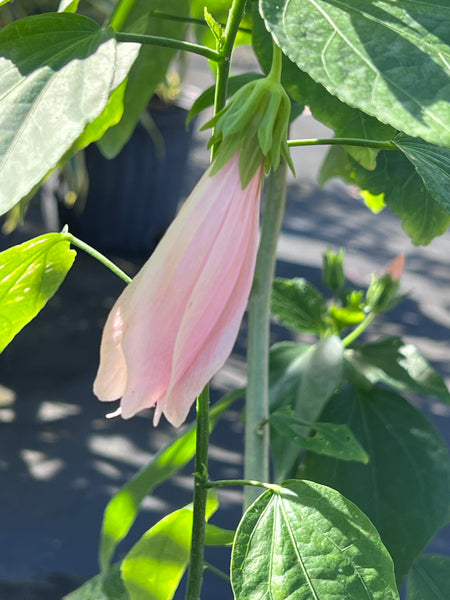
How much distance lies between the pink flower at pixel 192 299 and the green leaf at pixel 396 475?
0.24 meters

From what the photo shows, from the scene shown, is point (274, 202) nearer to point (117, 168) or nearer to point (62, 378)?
point (62, 378)

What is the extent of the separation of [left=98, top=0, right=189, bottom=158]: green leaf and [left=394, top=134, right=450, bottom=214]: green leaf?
0.19m

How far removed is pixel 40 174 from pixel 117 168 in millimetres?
1656

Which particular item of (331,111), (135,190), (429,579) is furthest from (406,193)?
(135,190)

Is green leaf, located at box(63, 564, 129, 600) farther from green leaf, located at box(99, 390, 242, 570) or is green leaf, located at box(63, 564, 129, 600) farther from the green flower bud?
the green flower bud

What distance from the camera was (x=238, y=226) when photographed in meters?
0.27

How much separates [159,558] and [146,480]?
0.27 feet

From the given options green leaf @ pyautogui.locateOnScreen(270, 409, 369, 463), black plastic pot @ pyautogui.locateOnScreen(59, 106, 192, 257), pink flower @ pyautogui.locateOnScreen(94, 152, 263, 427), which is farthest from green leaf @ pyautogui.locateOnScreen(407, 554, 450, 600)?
black plastic pot @ pyautogui.locateOnScreen(59, 106, 192, 257)

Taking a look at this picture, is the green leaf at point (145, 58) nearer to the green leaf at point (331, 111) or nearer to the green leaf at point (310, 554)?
the green leaf at point (331, 111)

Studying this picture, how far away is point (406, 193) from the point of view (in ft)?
1.39

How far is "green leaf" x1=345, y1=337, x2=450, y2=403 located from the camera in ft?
1.72

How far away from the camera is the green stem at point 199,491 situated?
32 cm

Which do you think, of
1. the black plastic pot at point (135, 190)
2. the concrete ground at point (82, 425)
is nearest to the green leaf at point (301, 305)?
the concrete ground at point (82, 425)

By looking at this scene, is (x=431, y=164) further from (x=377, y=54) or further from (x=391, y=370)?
(x=391, y=370)
